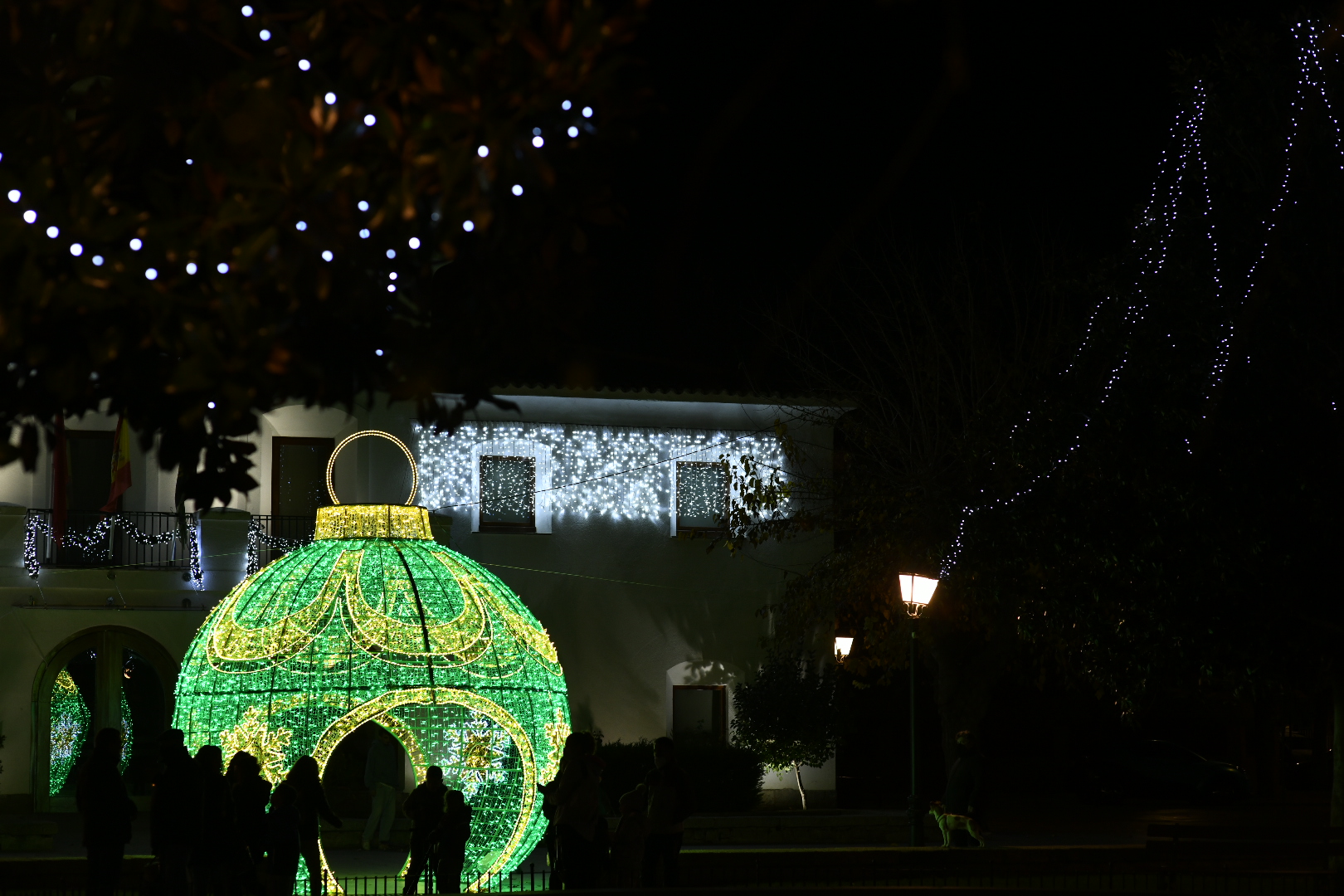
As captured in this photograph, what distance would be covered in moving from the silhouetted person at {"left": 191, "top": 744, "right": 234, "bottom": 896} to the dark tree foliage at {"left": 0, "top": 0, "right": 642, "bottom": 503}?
19.7 feet

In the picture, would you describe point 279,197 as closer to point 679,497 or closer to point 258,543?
point 258,543

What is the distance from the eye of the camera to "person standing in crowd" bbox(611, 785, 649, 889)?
12.2m

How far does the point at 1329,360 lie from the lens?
12.2m

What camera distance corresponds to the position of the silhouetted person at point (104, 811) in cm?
1130

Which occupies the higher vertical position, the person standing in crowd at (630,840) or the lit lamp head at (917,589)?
the lit lamp head at (917,589)

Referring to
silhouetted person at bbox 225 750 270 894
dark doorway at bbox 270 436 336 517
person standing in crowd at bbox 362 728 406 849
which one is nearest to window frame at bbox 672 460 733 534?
dark doorway at bbox 270 436 336 517

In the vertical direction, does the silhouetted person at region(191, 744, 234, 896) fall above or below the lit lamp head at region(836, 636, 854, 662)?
below

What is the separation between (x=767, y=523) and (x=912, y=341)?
3.30 m

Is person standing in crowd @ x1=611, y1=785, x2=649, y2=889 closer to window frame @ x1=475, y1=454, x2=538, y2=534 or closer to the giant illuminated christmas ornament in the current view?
the giant illuminated christmas ornament

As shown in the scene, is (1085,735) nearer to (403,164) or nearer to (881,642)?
(881,642)

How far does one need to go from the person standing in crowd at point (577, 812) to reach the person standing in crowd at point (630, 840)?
35 cm

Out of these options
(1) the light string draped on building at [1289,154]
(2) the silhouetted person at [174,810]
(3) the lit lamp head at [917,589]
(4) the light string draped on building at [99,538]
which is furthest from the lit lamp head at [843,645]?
(2) the silhouetted person at [174,810]

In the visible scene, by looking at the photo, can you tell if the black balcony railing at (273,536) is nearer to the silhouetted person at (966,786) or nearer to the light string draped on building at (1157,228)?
the silhouetted person at (966,786)

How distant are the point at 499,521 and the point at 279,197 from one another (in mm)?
20484
